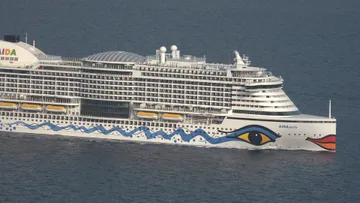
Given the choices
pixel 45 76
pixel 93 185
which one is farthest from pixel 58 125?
pixel 93 185

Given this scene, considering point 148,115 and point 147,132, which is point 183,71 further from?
point 147,132

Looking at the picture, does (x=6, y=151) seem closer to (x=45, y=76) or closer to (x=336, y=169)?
(x=45, y=76)

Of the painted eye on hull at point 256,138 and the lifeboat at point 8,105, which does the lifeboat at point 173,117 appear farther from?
the lifeboat at point 8,105

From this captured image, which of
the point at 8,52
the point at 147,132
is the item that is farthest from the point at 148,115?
the point at 8,52

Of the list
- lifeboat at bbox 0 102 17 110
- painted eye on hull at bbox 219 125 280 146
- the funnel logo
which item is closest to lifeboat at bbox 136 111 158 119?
painted eye on hull at bbox 219 125 280 146

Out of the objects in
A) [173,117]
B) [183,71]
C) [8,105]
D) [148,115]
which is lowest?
[173,117]

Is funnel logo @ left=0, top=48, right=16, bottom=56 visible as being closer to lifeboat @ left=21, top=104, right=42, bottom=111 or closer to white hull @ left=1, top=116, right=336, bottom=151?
lifeboat @ left=21, top=104, right=42, bottom=111

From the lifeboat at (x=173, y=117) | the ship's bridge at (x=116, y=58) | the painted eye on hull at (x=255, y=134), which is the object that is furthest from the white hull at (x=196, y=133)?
the ship's bridge at (x=116, y=58)
